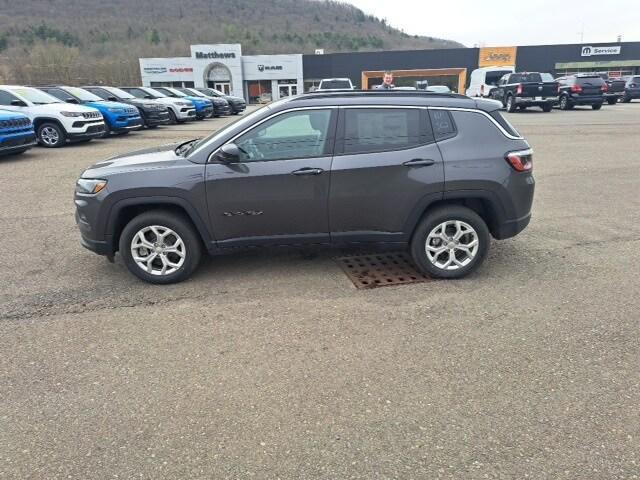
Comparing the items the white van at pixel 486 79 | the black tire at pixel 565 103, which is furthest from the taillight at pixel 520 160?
the white van at pixel 486 79

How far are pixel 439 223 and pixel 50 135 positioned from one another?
12707 mm

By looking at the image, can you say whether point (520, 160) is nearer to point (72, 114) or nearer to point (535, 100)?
point (72, 114)

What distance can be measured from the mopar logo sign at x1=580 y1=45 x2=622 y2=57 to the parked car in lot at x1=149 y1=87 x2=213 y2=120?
46145mm

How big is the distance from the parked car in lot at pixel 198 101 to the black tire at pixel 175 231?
1929 centimetres

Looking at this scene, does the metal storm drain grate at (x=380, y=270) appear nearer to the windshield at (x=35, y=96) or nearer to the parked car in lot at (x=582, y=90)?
the windshield at (x=35, y=96)

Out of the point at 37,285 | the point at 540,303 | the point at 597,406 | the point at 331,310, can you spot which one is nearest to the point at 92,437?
the point at 331,310

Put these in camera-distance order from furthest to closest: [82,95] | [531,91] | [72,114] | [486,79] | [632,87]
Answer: [486,79] → [632,87] → [531,91] → [82,95] → [72,114]

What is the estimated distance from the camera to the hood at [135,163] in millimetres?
4371

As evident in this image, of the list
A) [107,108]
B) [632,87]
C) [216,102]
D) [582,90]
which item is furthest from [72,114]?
[632,87]

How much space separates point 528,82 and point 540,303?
22938 millimetres

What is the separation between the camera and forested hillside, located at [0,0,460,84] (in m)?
89.1

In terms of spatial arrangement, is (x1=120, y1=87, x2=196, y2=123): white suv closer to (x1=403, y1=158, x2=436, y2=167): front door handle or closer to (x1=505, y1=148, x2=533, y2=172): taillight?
(x1=403, y1=158, x2=436, y2=167): front door handle

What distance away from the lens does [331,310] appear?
3.95m

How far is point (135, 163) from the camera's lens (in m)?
4.48
